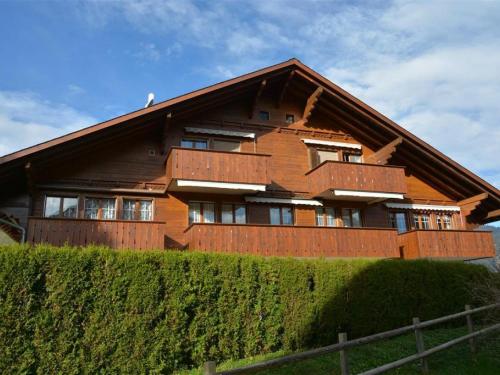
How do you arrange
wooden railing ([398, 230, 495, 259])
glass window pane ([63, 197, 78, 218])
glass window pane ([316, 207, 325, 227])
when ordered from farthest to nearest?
1. glass window pane ([316, 207, 325, 227])
2. wooden railing ([398, 230, 495, 259])
3. glass window pane ([63, 197, 78, 218])

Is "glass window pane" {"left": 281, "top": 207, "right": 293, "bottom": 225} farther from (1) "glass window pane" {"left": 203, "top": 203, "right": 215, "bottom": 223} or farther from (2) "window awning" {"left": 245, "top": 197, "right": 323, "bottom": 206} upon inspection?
(1) "glass window pane" {"left": 203, "top": 203, "right": 215, "bottom": 223}

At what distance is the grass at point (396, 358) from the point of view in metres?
10.0

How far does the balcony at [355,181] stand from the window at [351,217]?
730 millimetres

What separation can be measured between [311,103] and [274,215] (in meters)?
5.46

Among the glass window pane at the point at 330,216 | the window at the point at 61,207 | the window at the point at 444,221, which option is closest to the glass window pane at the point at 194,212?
the window at the point at 61,207

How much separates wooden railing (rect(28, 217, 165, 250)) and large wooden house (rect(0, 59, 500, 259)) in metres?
0.03

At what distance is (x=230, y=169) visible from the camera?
1692 centimetres

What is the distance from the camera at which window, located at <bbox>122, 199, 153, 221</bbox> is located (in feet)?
54.9

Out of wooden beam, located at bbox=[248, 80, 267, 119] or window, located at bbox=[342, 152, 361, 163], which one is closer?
wooden beam, located at bbox=[248, 80, 267, 119]

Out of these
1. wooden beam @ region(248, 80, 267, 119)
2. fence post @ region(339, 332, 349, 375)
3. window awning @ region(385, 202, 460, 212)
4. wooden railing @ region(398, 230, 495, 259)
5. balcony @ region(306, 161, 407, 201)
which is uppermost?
wooden beam @ region(248, 80, 267, 119)

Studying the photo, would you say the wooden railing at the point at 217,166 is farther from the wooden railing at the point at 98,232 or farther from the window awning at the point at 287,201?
the wooden railing at the point at 98,232

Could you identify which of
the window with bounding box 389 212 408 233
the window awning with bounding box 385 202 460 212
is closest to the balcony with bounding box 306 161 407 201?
the window awning with bounding box 385 202 460 212

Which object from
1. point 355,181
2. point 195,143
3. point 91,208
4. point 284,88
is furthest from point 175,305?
point 284,88

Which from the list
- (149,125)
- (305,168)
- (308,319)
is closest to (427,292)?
(308,319)
